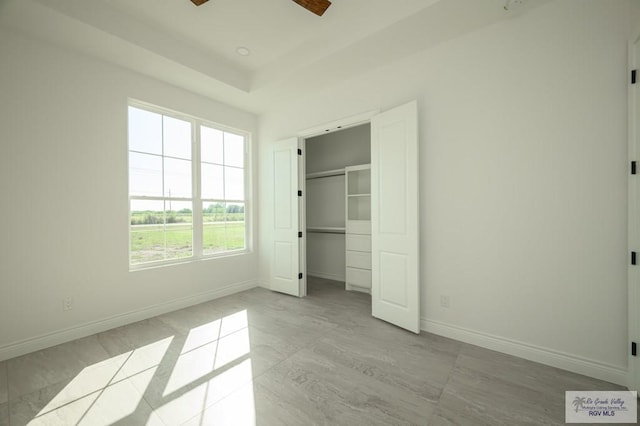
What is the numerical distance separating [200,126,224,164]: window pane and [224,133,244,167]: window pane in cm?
9

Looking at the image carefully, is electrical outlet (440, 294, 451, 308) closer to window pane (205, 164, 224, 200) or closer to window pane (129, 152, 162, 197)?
window pane (205, 164, 224, 200)

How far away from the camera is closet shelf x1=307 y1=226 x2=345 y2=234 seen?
488 cm

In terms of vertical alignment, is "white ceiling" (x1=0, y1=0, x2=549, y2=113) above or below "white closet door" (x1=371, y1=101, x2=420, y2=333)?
above

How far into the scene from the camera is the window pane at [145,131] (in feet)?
10.7

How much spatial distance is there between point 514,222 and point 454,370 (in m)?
1.39

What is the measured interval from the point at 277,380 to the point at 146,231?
2.53m

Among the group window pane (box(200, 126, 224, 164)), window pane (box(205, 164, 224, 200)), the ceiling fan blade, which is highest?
the ceiling fan blade

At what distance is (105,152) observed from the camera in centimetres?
298

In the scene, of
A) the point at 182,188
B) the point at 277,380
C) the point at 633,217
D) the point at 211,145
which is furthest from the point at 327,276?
the point at 633,217

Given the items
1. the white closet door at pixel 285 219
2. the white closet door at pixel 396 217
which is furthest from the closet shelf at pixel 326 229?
the white closet door at pixel 396 217

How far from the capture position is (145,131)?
133 inches

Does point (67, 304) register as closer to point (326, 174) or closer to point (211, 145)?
point (211, 145)

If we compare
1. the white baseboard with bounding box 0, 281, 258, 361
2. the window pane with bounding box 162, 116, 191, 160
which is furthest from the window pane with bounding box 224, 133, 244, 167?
the white baseboard with bounding box 0, 281, 258, 361

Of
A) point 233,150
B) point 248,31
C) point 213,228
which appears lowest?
point 213,228
